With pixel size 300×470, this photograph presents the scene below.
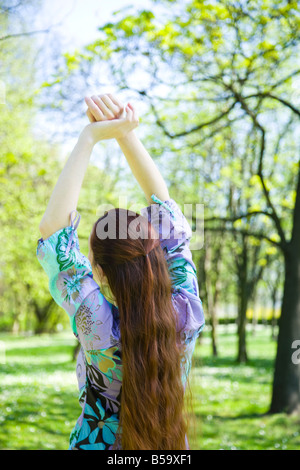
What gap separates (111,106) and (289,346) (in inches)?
232

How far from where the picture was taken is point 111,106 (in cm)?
150

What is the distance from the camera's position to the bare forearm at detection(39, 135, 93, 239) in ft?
4.50

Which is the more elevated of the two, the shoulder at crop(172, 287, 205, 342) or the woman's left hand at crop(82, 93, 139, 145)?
the woman's left hand at crop(82, 93, 139, 145)

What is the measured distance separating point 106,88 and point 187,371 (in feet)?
20.9

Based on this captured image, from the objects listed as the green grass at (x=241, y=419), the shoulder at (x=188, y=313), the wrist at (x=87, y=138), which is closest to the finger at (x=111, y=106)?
the wrist at (x=87, y=138)

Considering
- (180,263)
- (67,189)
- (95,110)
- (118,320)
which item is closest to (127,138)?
(95,110)

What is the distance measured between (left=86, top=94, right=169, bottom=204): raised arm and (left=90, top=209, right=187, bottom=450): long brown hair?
245mm

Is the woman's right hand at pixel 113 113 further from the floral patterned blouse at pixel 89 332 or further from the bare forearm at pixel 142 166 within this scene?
the floral patterned blouse at pixel 89 332

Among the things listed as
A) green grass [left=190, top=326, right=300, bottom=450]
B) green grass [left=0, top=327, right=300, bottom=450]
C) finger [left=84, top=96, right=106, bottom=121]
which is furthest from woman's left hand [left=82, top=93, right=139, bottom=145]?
green grass [left=190, top=326, right=300, bottom=450]

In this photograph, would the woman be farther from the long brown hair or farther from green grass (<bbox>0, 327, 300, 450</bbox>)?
green grass (<bbox>0, 327, 300, 450</bbox>)

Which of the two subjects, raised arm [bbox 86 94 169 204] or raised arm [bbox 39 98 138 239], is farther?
raised arm [bbox 86 94 169 204]

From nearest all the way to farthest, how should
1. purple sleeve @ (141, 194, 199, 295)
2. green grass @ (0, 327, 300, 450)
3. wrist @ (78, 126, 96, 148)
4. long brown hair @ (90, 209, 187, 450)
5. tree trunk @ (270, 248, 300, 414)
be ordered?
1. long brown hair @ (90, 209, 187, 450)
2. wrist @ (78, 126, 96, 148)
3. purple sleeve @ (141, 194, 199, 295)
4. green grass @ (0, 327, 300, 450)
5. tree trunk @ (270, 248, 300, 414)

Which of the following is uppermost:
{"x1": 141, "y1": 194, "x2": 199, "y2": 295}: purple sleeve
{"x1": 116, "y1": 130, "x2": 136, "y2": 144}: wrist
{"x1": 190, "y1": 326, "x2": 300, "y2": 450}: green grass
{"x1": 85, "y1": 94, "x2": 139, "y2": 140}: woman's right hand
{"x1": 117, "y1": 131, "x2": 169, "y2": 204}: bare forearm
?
{"x1": 85, "y1": 94, "x2": 139, "y2": 140}: woman's right hand

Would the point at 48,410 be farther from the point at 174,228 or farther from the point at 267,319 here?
the point at 267,319
